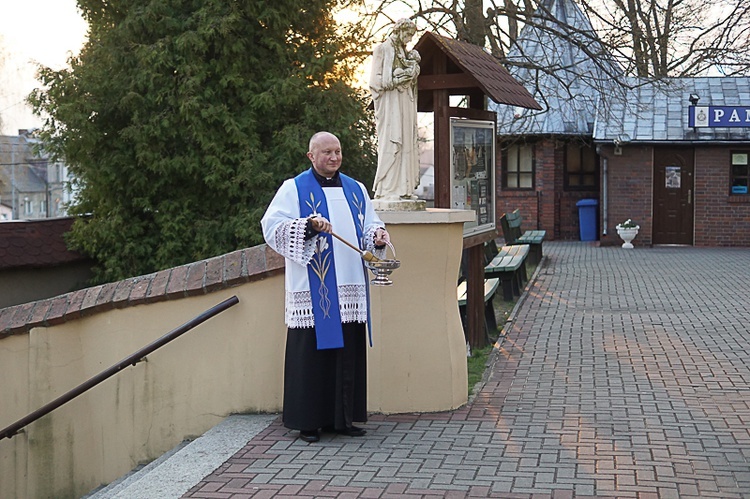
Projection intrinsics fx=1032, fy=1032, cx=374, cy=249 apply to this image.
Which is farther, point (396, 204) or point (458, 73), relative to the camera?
point (458, 73)

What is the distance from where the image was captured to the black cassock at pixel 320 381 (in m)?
6.61

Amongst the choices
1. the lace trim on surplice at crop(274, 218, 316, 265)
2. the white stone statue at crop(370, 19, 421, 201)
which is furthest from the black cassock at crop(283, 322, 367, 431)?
the white stone statue at crop(370, 19, 421, 201)

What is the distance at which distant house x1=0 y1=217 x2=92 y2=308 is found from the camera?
13086 mm

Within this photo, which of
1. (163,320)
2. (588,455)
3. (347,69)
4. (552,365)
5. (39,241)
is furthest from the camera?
(347,69)

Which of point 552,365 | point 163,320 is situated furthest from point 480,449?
point 552,365

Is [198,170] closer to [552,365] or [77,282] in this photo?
[77,282]

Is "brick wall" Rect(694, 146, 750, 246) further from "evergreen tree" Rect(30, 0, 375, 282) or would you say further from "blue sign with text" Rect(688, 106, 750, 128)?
"evergreen tree" Rect(30, 0, 375, 282)

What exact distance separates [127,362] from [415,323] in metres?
2.10

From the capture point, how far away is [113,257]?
1443 centimetres

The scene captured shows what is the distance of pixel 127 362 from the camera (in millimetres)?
7465

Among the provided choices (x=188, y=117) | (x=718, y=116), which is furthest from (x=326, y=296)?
(x=718, y=116)

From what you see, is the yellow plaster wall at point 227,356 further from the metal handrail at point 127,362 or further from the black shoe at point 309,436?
the black shoe at point 309,436

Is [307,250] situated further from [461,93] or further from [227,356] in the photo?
[461,93]

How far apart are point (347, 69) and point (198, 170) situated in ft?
8.74
